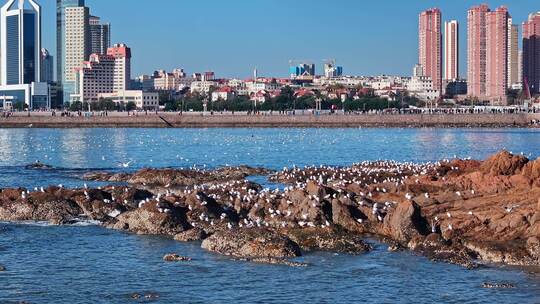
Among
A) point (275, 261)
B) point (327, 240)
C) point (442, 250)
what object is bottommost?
point (275, 261)

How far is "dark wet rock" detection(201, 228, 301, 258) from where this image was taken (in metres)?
20.5

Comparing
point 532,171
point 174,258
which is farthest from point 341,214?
point 532,171

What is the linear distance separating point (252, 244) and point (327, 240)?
76.3 inches

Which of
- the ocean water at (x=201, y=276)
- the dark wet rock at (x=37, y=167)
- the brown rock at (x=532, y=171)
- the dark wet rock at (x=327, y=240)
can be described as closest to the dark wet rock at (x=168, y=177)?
the dark wet rock at (x=37, y=167)

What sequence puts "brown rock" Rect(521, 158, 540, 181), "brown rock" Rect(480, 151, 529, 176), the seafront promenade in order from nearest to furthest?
"brown rock" Rect(521, 158, 540, 181) < "brown rock" Rect(480, 151, 529, 176) < the seafront promenade

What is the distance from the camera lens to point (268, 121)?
12312cm

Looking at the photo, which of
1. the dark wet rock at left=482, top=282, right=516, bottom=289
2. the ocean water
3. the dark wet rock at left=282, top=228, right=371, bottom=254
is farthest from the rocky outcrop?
the dark wet rock at left=482, top=282, right=516, bottom=289

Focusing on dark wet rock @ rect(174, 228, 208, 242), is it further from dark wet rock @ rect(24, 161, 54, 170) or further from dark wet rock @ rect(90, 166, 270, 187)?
dark wet rock @ rect(24, 161, 54, 170)

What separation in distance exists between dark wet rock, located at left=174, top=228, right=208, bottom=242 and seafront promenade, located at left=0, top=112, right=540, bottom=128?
97.5m

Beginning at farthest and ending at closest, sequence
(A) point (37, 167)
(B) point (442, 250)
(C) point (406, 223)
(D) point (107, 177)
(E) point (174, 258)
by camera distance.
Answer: (A) point (37, 167), (D) point (107, 177), (C) point (406, 223), (B) point (442, 250), (E) point (174, 258)

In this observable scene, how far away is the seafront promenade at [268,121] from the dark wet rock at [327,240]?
98.0 meters

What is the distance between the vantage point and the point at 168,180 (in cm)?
3794

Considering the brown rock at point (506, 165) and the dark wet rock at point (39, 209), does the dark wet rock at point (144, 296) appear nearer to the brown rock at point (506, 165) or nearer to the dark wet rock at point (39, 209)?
the dark wet rock at point (39, 209)

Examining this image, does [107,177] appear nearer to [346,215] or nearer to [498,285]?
[346,215]
